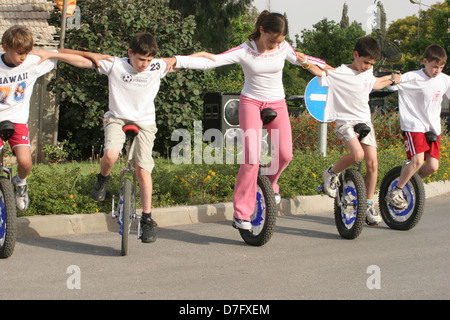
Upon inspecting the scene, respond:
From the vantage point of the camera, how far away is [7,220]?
5457mm

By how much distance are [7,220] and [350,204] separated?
3287mm

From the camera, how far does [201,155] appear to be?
9547 mm

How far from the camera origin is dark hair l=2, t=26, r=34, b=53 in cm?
560

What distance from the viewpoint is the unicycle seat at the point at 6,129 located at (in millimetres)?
5660

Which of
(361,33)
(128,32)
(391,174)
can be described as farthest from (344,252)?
(361,33)

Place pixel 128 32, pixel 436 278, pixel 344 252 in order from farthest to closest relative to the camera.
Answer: pixel 128 32 → pixel 344 252 → pixel 436 278

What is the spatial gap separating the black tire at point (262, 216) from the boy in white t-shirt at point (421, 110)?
187 centimetres

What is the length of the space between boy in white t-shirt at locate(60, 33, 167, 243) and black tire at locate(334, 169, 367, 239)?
6.60 ft

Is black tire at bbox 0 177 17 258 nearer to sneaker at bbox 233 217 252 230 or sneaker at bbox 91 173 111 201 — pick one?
sneaker at bbox 91 173 111 201

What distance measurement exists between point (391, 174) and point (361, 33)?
3363 centimetres

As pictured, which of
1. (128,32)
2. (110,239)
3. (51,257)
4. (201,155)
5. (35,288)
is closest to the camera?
(35,288)

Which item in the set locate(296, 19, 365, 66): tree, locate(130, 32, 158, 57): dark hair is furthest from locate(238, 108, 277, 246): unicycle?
locate(296, 19, 365, 66): tree

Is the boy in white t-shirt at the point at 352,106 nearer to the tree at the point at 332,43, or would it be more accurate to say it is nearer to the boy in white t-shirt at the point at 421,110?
the boy in white t-shirt at the point at 421,110

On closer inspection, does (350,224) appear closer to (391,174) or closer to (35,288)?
(391,174)
